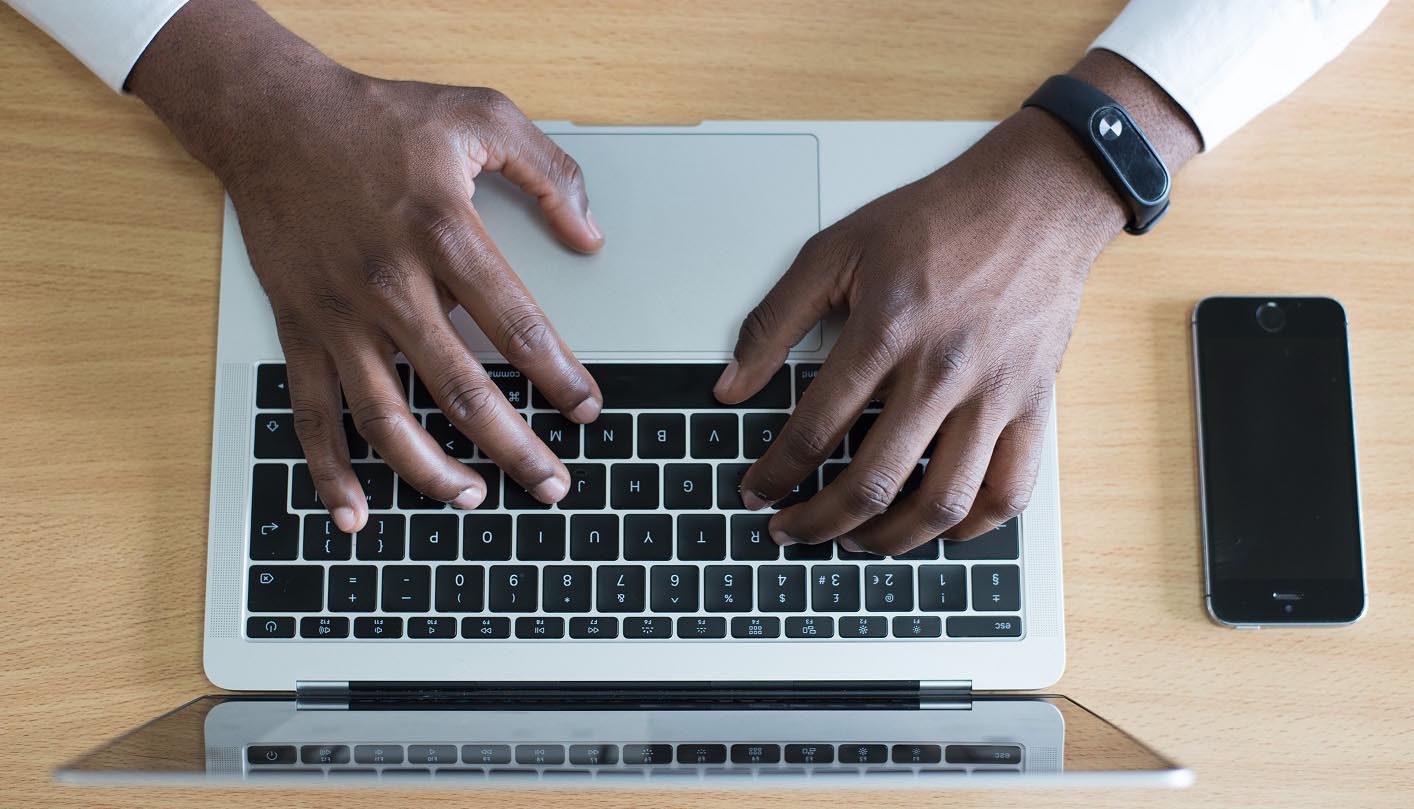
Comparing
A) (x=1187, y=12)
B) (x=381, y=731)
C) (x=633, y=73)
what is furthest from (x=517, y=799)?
(x=1187, y=12)

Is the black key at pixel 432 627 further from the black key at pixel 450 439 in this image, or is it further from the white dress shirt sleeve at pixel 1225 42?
the white dress shirt sleeve at pixel 1225 42

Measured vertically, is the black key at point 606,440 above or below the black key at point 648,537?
above

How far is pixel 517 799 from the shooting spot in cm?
68

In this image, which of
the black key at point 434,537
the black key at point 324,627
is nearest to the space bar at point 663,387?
the black key at point 434,537

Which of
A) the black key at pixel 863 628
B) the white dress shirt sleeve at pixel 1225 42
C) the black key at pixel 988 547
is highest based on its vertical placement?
the white dress shirt sleeve at pixel 1225 42

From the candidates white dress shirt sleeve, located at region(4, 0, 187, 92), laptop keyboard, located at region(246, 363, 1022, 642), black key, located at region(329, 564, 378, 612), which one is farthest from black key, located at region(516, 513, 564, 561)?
white dress shirt sleeve, located at region(4, 0, 187, 92)

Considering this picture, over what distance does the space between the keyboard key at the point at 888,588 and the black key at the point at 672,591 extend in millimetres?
125

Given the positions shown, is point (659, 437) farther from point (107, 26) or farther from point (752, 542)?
point (107, 26)

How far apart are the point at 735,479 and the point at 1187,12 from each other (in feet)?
1.55

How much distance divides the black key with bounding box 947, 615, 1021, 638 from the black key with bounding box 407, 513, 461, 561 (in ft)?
1.18

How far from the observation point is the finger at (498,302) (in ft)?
2.11

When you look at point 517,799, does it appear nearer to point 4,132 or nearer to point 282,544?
point 282,544

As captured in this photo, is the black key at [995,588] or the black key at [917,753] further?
the black key at [995,588]

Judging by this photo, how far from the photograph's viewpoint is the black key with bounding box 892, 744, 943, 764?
527 millimetres
